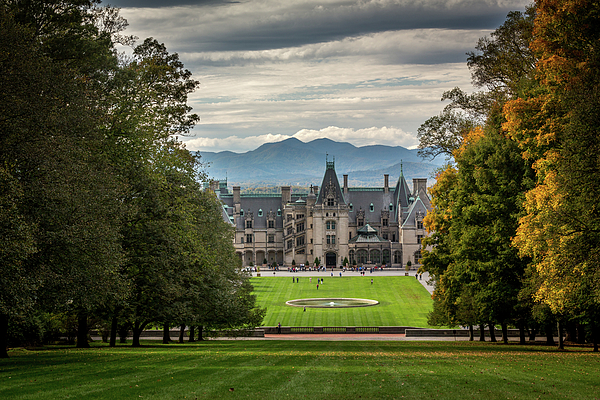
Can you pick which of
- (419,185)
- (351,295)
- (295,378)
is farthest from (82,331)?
(419,185)

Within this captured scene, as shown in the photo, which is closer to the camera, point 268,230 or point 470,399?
point 470,399

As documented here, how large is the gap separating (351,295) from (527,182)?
46.8m

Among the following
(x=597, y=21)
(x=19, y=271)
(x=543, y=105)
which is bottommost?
(x=19, y=271)

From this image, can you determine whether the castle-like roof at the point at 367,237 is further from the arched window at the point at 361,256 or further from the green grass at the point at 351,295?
the green grass at the point at 351,295

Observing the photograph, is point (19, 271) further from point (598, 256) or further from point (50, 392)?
point (598, 256)

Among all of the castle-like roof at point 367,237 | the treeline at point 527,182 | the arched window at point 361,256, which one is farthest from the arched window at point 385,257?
the treeline at point 527,182

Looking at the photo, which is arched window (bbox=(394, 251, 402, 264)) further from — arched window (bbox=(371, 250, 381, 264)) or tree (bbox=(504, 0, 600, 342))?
tree (bbox=(504, 0, 600, 342))

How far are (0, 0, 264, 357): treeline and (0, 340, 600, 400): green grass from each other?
3.14 metres

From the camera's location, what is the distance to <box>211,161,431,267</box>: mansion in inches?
4141

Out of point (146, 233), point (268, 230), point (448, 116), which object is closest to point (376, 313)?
point (448, 116)

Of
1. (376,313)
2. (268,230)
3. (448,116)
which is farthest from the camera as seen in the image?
(268,230)

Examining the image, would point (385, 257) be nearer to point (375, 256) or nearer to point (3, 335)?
point (375, 256)

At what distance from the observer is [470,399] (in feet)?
35.8

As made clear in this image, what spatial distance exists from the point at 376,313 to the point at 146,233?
122 feet
